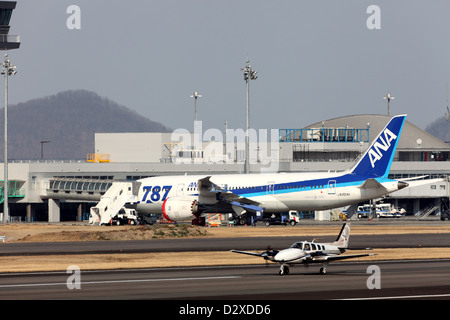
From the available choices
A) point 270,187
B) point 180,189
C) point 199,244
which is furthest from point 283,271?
point 180,189

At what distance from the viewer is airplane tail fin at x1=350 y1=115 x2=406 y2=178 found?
8019 centimetres

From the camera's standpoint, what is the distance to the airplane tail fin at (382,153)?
80.2 m

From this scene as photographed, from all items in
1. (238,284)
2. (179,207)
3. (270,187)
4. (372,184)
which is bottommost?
(238,284)

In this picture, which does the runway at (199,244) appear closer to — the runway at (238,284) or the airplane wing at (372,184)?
the airplane wing at (372,184)

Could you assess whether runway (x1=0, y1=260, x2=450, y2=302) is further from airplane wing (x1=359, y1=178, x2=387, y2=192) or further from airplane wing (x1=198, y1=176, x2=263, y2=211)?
airplane wing (x1=198, y1=176, x2=263, y2=211)

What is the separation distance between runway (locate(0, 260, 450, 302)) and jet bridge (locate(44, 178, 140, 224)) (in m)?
50.2

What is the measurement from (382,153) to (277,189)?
11470mm

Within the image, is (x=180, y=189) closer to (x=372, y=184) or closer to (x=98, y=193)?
(x=372, y=184)

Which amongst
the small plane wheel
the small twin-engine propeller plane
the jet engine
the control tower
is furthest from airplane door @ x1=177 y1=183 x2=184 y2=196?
the small plane wheel

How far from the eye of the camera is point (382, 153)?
80625 millimetres

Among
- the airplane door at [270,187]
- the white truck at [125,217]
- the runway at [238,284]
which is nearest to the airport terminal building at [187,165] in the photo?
→ the white truck at [125,217]

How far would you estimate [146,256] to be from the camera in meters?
51.5

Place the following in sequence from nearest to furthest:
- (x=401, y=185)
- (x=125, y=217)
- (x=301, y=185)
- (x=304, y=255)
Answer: (x=304, y=255) → (x=401, y=185) → (x=301, y=185) → (x=125, y=217)

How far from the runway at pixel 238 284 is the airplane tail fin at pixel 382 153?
117ft
